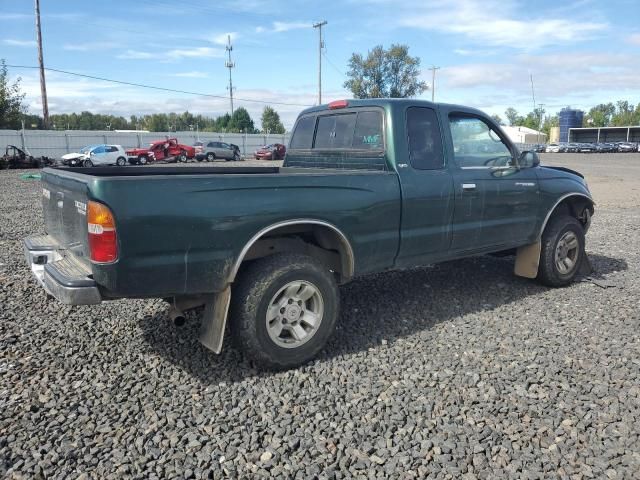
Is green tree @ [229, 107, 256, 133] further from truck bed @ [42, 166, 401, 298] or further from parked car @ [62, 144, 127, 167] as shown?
truck bed @ [42, 166, 401, 298]

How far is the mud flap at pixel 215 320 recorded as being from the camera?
11.6 ft

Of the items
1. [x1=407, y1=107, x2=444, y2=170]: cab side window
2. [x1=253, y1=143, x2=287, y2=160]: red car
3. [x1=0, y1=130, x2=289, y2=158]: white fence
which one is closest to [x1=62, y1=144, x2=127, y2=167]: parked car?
[x1=0, y1=130, x2=289, y2=158]: white fence

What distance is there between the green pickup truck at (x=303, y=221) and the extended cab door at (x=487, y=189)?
15 millimetres

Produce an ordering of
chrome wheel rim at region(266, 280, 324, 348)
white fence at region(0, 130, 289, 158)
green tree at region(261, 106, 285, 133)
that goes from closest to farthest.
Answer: chrome wheel rim at region(266, 280, 324, 348)
white fence at region(0, 130, 289, 158)
green tree at region(261, 106, 285, 133)

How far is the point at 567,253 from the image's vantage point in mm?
5914

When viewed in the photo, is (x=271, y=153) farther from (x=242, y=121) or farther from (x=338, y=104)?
(x=242, y=121)

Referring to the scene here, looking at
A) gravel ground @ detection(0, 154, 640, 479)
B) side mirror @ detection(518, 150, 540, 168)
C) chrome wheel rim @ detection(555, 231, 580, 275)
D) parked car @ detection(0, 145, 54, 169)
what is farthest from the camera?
parked car @ detection(0, 145, 54, 169)

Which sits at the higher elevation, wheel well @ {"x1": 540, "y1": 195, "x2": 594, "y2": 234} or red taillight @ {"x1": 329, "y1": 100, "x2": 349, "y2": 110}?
red taillight @ {"x1": 329, "y1": 100, "x2": 349, "y2": 110}

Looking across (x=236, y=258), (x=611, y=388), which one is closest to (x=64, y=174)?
(x=236, y=258)

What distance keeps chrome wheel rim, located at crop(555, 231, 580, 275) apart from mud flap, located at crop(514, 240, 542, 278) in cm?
25

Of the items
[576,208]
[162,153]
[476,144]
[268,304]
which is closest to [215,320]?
[268,304]

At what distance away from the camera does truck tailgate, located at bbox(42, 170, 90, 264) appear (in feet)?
10.8

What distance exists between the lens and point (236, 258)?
11.4 ft

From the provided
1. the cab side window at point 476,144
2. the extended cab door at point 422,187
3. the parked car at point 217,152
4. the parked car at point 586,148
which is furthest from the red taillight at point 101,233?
the parked car at point 586,148
